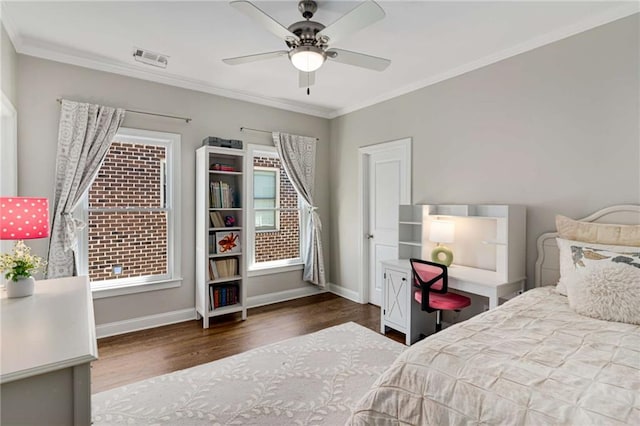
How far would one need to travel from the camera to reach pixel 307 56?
7.23 ft

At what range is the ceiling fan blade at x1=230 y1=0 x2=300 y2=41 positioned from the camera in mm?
1733

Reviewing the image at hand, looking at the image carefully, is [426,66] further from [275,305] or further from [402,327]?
[275,305]

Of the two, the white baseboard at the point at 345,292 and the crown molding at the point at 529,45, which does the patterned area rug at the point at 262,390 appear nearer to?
the white baseboard at the point at 345,292

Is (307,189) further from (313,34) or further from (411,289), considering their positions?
(313,34)

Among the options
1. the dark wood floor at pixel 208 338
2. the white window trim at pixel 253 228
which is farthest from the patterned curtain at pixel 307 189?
the dark wood floor at pixel 208 338

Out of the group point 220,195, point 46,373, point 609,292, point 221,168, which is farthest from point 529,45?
point 46,373

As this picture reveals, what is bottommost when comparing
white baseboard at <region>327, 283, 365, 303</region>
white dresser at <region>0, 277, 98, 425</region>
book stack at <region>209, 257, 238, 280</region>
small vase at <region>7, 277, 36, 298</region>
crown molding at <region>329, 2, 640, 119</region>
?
A: white baseboard at <region>327, 283, 365, 303</region>

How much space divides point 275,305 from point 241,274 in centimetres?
80

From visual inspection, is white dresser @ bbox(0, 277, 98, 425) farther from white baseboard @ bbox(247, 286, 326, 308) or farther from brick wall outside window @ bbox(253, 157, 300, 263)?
brick wall outside window @ bbox(253, 157, 300, 263)

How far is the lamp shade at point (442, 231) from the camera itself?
322 cm

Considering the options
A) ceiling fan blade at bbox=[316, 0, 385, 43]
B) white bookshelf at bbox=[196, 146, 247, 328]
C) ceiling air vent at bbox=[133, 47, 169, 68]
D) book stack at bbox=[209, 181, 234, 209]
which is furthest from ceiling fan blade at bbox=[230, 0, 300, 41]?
book stack at bbox=[209, 181, 234, 209]

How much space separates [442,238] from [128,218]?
3404 mm

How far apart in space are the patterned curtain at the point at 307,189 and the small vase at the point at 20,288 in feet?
10.2

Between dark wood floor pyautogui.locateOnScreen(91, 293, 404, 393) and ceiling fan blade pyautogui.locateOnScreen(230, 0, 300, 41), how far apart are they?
273 cm
